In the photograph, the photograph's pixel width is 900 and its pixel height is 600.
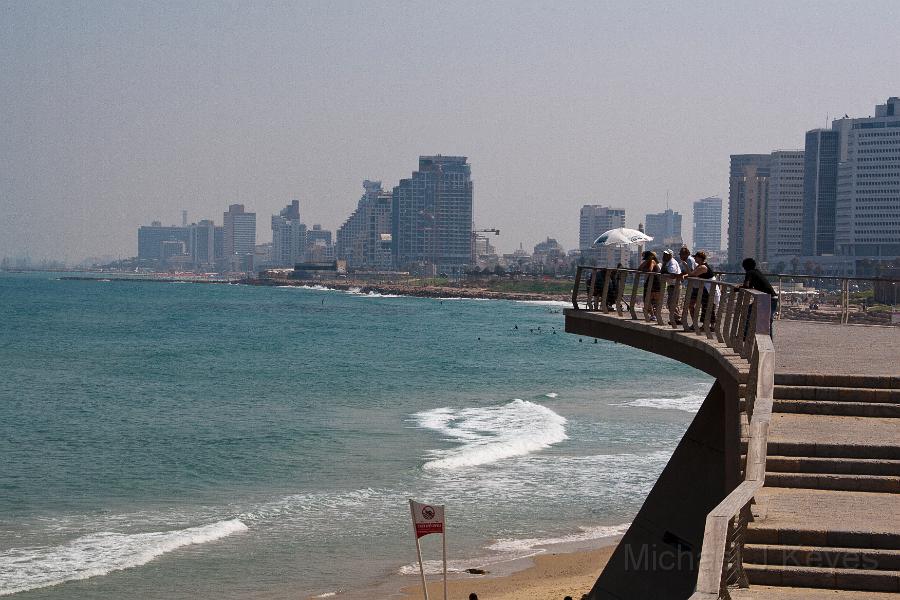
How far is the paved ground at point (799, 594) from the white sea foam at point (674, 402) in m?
39.3

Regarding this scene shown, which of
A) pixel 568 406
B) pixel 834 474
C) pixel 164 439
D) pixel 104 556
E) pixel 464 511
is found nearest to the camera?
pixel 834 474

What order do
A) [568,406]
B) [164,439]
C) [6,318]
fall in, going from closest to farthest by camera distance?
[164,439] < [568,406] < [6,318]

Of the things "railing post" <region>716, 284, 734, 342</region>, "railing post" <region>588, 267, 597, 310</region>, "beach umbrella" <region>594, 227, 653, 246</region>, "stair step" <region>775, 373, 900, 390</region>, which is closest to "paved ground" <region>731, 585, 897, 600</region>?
"stair step" <region>775, 373, 900, 390</region>

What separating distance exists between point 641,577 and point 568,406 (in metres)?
35.1

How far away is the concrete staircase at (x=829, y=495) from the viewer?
8.39 m

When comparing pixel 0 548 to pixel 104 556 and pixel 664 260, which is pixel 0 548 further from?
pixel 664 260

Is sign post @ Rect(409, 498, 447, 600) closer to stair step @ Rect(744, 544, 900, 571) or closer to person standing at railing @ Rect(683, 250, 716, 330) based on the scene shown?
person standing at railing @ Rect(683, 250, 716, 330)

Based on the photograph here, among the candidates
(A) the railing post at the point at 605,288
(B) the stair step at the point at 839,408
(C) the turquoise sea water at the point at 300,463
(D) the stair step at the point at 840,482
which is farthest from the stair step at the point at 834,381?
(C) the turquoise sea water at the point at 300,463

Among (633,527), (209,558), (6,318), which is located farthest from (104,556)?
(6,318)

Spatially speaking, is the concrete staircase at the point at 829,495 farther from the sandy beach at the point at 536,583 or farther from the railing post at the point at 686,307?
the sandy beach at the point at 536,583

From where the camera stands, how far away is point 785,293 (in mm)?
24234

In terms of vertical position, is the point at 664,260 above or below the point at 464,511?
above

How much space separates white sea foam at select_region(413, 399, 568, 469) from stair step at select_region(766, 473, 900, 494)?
75.8ft

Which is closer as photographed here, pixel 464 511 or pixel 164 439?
pixel 464 511
